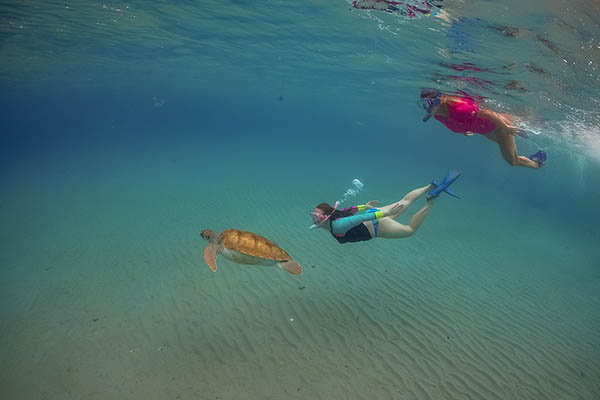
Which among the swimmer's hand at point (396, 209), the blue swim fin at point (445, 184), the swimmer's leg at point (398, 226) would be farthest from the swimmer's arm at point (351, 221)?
the blue swim fin at point (445, 184)

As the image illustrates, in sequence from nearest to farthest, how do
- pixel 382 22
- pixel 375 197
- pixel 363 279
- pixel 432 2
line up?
pixel 432 2
pixel 363 279
pixel 382 22
pixel 375 197

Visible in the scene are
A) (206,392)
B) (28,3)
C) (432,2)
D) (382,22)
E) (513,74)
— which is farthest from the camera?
(28,3)

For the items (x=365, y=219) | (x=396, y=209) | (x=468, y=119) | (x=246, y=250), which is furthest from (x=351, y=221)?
(x=468, y=119)

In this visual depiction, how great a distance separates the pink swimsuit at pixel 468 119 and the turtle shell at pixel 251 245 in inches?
218

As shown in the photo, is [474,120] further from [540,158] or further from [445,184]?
[540,158]

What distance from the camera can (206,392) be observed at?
4762 mm

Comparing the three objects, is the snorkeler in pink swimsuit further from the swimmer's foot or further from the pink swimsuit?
the swimmer's foot

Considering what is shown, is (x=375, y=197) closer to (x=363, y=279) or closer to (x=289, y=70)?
(x=363, y=279)

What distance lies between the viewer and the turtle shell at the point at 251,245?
422 cm

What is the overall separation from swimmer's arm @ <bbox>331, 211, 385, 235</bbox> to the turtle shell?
1.44 m

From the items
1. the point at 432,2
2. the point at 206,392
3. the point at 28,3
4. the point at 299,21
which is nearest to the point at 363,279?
the point at 206,392

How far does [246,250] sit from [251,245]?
12 centimetres

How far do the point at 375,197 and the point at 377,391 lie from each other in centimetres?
1574

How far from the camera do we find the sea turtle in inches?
166
